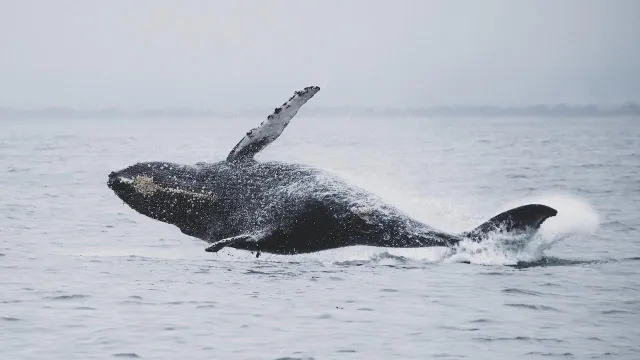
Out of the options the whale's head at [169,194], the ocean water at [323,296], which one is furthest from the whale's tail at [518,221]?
the whale's head at [169,194]

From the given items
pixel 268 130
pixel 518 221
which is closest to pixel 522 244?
pixel 518 221

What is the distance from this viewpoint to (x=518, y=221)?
13.0 meters

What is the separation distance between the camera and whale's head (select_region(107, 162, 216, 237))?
14.9 metres

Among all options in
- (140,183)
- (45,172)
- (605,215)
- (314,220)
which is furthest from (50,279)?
(45,172)

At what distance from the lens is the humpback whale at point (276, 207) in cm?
1349

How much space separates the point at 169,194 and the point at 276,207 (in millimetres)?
1941

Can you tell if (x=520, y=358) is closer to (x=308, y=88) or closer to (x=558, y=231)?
(x=558, y=231)

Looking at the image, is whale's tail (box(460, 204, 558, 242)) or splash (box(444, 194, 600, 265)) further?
splash (box(444, 194, 600, 265))

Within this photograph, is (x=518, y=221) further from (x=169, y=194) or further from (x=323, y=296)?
(x=169, y=194)

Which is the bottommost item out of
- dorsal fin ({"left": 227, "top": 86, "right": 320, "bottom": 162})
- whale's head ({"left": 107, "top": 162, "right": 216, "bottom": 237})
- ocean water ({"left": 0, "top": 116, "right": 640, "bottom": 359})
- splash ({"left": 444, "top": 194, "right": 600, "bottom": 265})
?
ocean water ({"left": 0, "top": 116, "right": 640, "bottom": 359})

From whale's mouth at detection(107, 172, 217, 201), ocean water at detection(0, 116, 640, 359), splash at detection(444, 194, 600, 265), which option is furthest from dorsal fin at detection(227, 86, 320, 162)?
splash at detection(444, 194, 600, 265)

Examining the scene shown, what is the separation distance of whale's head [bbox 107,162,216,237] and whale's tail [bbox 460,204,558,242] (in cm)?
402

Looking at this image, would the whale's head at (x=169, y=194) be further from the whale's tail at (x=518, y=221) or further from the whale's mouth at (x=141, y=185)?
the whale's tail at (x=518, y=221)

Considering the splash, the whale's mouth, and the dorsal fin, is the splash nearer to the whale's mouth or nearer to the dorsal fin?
the dorsal fin
